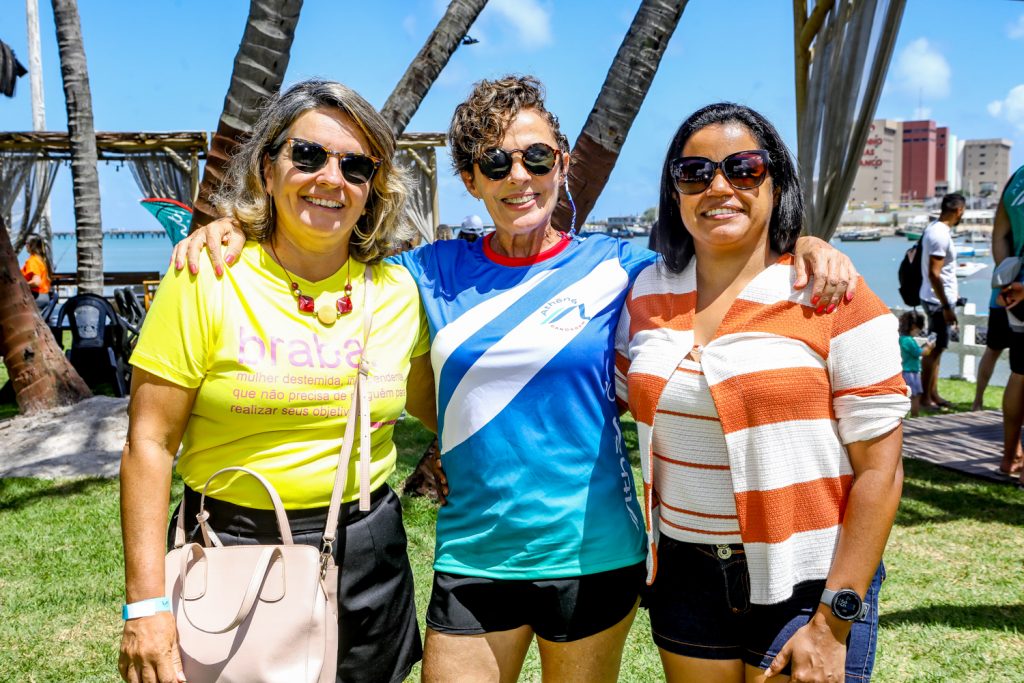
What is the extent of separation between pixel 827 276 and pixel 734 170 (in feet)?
1.25

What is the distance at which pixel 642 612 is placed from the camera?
4574mm

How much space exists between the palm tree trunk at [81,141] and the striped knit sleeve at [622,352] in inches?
409

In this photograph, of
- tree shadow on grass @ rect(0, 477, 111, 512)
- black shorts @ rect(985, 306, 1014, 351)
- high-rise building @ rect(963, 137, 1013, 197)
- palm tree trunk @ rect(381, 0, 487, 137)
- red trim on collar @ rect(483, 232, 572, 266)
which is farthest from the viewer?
high-rise building @ rect(963, 137, 1013, 197)

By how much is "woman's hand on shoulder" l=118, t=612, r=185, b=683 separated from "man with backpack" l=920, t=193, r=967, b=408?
384 inches

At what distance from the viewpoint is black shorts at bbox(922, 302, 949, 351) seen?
10000 millimetres

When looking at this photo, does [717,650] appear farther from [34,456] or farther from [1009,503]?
[34,456]

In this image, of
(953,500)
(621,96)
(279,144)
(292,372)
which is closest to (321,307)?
(292,372)

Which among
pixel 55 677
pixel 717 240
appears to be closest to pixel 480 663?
pixel 717 240

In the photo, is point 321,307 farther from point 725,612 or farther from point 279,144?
point 725,612

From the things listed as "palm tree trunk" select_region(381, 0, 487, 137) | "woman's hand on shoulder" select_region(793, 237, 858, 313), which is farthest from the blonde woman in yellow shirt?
"palm tree trunk" select_region(381, 0, 487, 137)

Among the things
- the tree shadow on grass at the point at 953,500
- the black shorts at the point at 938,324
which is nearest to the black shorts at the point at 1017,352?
the tree shadow on grass at the point at 953,500

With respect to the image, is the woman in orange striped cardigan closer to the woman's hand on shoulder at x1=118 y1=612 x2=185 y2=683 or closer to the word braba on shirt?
the word braba on shirt

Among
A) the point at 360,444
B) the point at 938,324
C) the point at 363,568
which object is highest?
the point at 360,444

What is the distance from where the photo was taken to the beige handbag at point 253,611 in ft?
6.57
